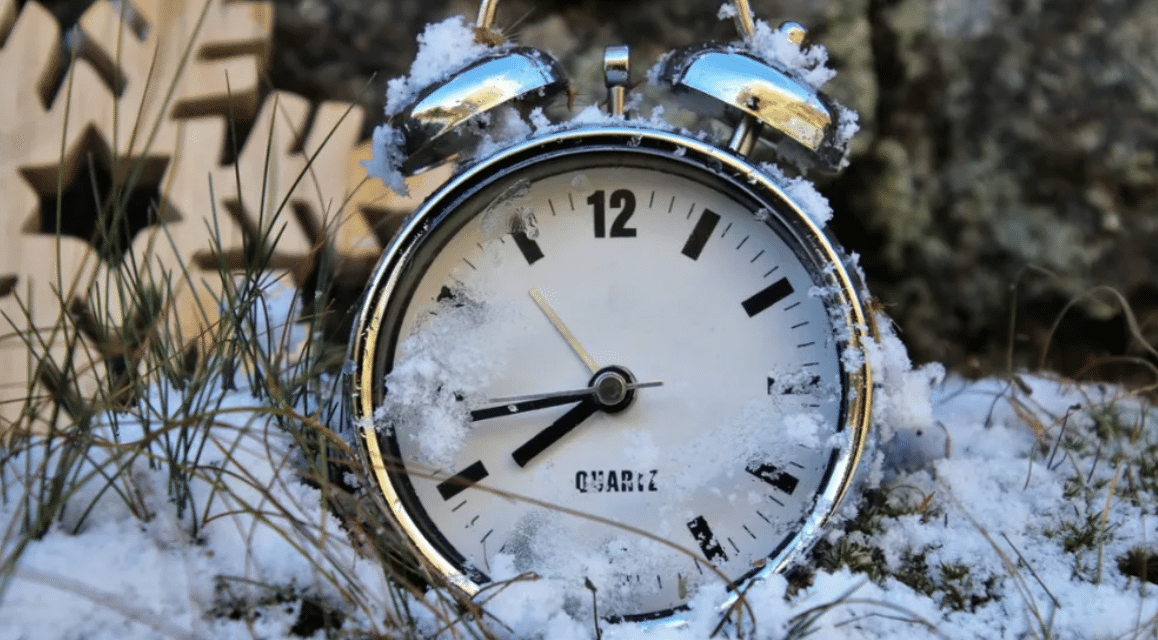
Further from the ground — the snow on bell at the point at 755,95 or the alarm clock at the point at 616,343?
the snow on bell at the point at 755,95

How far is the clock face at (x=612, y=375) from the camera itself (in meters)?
1.00

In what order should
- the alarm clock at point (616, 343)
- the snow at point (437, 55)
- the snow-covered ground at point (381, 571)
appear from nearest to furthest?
the snow-covered ground at point (381, 571)
the alarm clock at point (616, 343)
the snow at point (437, 55)

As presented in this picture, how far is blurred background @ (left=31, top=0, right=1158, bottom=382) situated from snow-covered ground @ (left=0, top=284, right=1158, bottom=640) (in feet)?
2.59

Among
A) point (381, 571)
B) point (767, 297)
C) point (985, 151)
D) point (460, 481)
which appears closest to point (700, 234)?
point (767, 297)

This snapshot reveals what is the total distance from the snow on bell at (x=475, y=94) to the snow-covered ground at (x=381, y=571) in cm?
32

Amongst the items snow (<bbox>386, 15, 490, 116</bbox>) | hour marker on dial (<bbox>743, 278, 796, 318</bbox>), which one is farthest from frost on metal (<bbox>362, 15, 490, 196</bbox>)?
hour marker on dial (<bbox>743, 278, 796, 318</bbox>)

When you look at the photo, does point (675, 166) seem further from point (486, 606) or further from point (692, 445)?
point (486, 606)

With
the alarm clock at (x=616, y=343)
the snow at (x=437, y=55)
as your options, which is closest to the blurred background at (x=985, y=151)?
the snow at (x=437, y=55)

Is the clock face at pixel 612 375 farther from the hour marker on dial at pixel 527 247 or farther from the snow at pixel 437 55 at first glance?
the snow at pixel 437 55

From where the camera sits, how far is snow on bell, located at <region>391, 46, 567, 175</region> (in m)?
1.04

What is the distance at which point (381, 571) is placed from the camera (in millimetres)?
917

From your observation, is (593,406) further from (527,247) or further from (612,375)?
(527,247)

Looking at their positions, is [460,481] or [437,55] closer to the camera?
[460,481]

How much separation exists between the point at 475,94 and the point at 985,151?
111 centimetres
